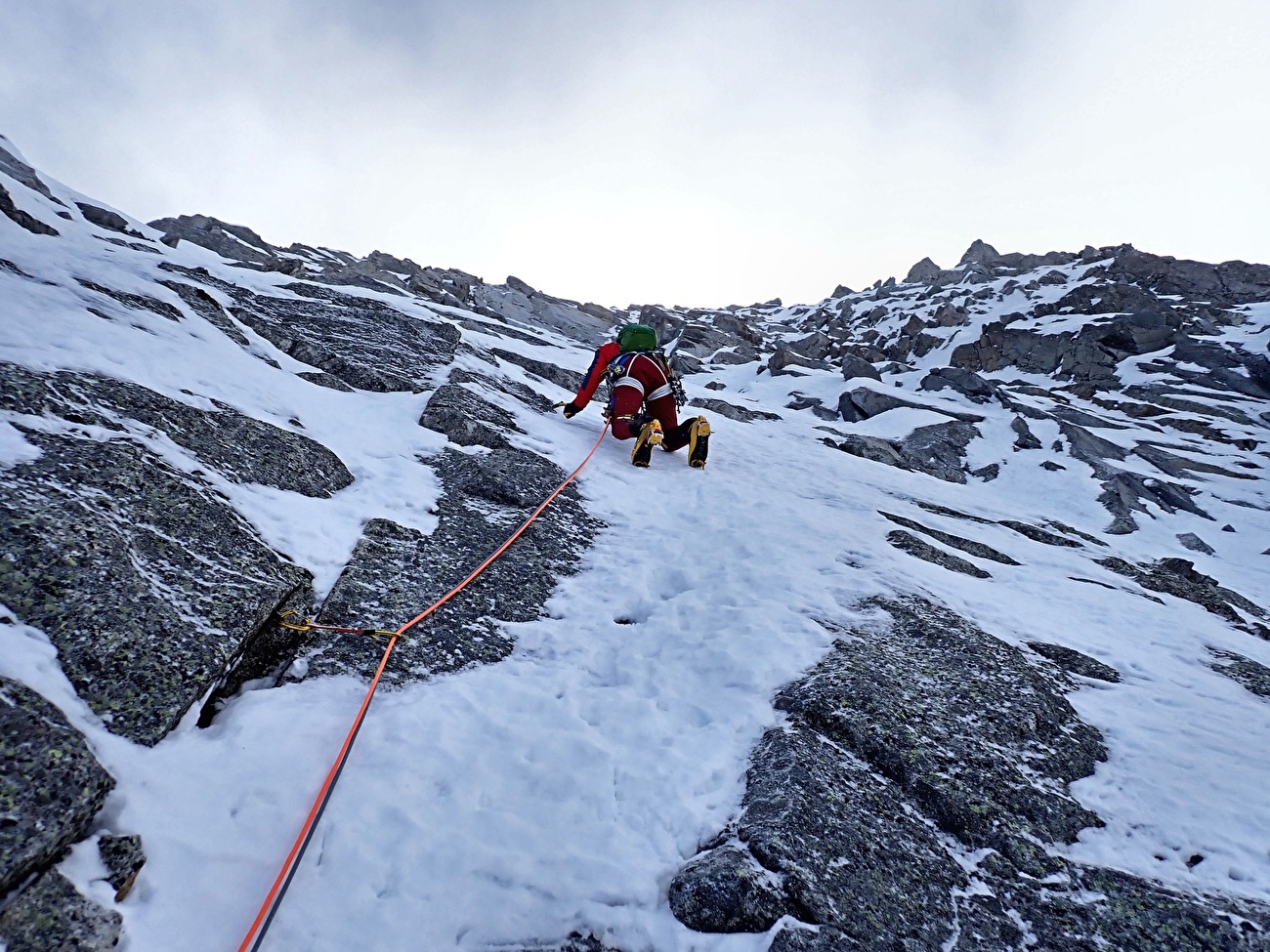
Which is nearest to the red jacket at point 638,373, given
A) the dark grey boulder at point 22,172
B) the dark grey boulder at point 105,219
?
the dark grey boulder at point 105,219

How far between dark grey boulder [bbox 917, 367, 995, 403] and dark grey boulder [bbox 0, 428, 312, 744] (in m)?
40.5

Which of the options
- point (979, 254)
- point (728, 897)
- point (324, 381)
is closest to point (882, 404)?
point (324, 381)

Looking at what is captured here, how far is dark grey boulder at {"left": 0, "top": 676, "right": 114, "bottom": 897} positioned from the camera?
2809 millimetres

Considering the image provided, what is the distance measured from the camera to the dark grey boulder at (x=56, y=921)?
2639 millimetres

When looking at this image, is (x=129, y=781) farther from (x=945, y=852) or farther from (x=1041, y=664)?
(x=1041, y=664)

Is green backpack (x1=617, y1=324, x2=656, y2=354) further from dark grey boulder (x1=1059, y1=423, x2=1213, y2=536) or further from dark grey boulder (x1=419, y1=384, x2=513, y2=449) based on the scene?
dark grey boulder (x1=1059, y1=423, x2=1213, y2=536)

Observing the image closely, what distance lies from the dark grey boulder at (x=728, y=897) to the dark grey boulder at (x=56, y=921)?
3.05 meters

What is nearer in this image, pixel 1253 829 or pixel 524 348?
pixel 1253 829

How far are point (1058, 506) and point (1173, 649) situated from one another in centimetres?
1957

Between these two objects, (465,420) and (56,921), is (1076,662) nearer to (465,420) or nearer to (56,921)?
(56,921)

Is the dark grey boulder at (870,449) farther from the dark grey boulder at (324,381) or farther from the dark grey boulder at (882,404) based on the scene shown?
the dark grey boulder at (324,381)

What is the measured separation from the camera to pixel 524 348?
2295 centimetres

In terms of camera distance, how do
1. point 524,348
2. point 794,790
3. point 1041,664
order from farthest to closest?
point 524,348 < point 1041,664 < point 794,790

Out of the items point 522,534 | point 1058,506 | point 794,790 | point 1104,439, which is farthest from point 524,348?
point 1104,439
